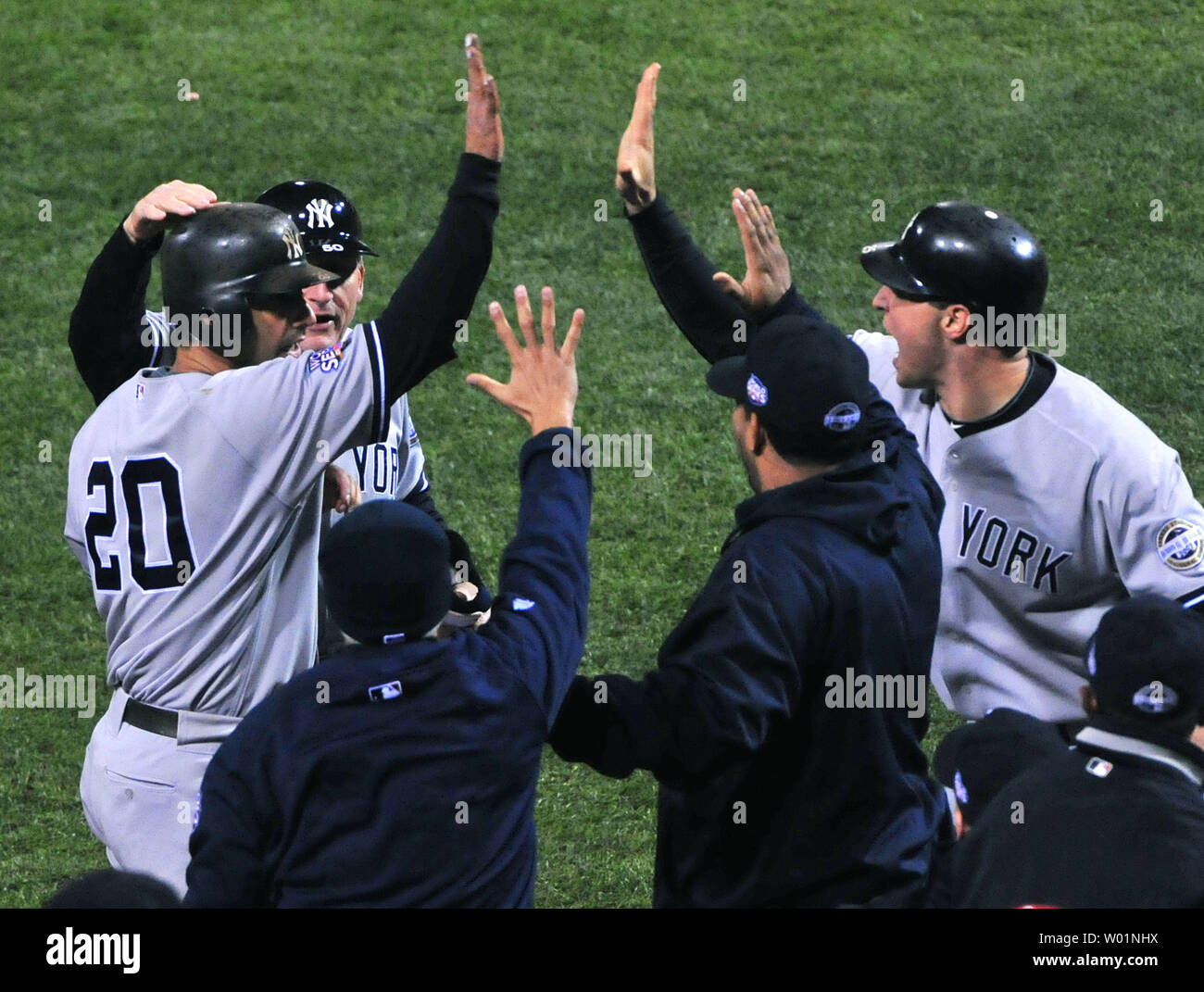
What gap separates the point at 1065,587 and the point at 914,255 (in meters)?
0.80

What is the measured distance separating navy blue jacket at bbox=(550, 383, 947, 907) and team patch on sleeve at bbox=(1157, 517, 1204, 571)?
0.75 meters

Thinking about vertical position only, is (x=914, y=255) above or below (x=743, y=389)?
above

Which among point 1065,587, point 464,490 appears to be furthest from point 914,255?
A: point 464,490

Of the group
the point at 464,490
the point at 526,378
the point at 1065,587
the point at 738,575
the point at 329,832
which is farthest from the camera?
the point at 464,490

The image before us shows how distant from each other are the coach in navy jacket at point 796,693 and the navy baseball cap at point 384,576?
38 cm

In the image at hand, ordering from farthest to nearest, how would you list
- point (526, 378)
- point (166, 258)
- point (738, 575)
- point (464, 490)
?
point (464, 490), point (166, 258), point (526, 378), point (738, 575)

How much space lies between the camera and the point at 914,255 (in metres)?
3.71

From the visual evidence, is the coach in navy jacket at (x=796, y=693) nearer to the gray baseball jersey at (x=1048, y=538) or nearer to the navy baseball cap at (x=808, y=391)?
the navy baseball cap at (x=808, y=391)

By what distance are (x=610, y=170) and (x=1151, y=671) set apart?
6.92 meters

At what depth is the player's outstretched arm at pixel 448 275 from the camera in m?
2.97

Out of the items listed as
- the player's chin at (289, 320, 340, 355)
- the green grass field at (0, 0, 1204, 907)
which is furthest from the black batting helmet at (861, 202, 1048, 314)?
the green grass field at (0, 0, 1204, 907)

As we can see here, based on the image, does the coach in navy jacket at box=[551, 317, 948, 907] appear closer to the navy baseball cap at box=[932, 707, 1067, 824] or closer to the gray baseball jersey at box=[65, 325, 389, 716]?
the navy baseball cap at box=[932, 707, 1067, 824]

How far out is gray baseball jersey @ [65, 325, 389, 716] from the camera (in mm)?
2998
